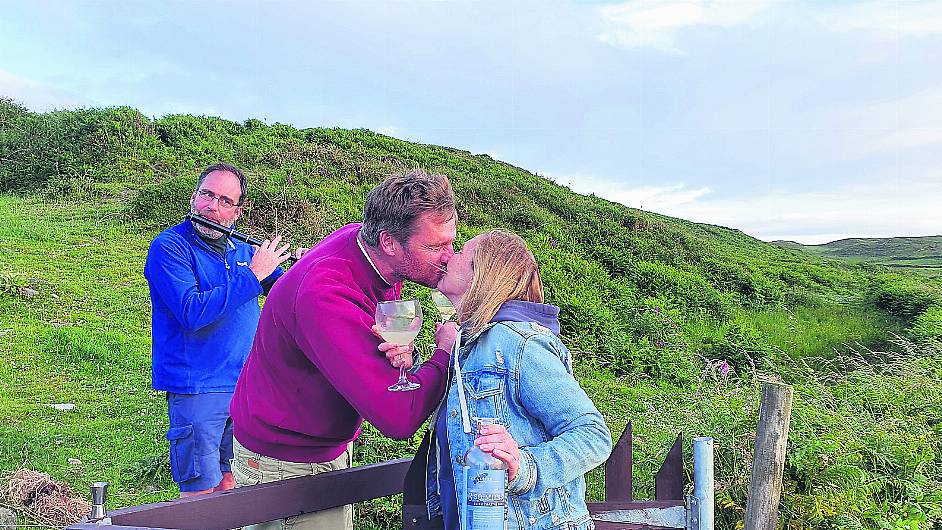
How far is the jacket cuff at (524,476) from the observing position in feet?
6.19

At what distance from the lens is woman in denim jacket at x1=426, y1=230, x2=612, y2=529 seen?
1909mm

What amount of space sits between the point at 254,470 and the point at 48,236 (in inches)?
482

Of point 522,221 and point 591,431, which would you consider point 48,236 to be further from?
point 591,431

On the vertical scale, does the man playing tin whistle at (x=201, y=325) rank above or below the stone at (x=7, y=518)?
above

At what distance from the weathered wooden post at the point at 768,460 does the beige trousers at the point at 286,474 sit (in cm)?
202

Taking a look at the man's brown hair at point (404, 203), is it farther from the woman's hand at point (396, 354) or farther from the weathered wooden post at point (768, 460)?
the weathered wooden post at point (768, 460)

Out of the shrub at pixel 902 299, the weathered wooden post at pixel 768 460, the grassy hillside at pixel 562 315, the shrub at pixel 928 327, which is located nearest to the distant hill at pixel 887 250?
the grassy hillside at pixel 562 315

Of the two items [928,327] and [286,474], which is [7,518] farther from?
[928,327]

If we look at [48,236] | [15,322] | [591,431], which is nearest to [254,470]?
[591,431]

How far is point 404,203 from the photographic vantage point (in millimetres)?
2336

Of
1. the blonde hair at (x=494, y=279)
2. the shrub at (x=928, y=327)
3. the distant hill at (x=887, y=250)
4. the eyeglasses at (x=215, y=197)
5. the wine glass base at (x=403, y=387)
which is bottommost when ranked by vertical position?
the shrub at (x=928, y=327)

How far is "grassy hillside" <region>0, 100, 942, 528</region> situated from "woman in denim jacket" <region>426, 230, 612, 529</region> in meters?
2.51

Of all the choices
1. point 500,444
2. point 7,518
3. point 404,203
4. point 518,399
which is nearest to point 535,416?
point 518,399

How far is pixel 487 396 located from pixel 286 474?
2.81 ft
